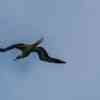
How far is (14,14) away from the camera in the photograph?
102 centimetres

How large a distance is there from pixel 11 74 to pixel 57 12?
266 millimetres

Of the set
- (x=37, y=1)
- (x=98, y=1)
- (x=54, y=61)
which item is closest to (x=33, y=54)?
(x=54, y=61)

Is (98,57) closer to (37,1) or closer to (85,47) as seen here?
(85,47)

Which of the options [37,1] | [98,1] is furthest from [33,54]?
[98,1]

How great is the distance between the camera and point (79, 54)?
1069mm

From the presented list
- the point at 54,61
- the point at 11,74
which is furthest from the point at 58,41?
the point at 11,74

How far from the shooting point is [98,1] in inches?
42.5

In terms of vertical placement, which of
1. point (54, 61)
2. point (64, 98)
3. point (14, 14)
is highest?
point (14, 14)

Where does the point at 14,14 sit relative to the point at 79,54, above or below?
above

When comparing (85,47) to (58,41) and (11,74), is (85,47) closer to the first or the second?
(58,41)

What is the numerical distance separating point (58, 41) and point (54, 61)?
0.25 ft

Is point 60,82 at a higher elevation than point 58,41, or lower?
lower

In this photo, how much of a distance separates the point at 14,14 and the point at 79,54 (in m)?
0.27

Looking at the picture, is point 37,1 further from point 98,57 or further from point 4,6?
point 98,57
